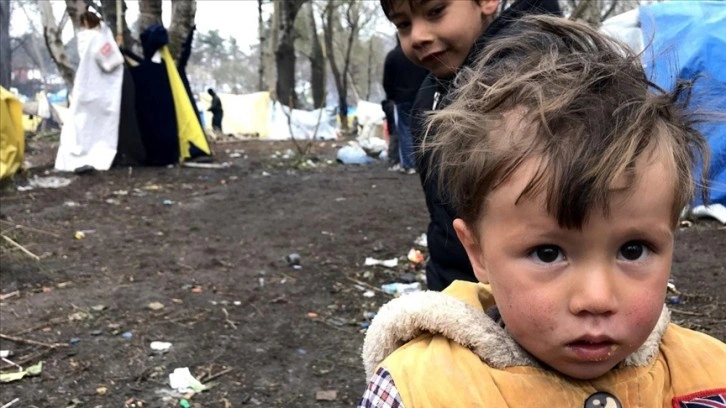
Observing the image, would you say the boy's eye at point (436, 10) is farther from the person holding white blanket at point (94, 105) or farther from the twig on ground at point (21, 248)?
the person holding white blanket at point (94, 105)

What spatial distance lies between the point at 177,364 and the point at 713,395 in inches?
96.9

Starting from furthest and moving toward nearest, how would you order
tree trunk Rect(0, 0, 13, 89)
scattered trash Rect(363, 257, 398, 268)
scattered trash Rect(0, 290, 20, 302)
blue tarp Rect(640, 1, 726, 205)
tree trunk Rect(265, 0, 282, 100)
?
tree trunk Rect(0, 0, 13, 89) → tree trunk Rect(265, 0, 282, 100) → blue tarp Rect(640, 1, 726, 205) → scattered trash Rect(363, 257, 398, 268) → scattered trash Rect(0, 290, 20, 302)

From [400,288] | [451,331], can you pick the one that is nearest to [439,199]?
[451,331]

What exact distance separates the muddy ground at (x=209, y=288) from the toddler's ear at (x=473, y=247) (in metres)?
1.76

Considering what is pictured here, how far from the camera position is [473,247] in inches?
50.7

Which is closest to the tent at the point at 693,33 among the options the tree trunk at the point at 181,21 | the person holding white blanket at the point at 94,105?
the person holding white blanket at the point at 94,105

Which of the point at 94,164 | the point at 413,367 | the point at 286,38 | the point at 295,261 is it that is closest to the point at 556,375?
the point at 413,367

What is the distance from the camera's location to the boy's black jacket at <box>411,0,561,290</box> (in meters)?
1.95

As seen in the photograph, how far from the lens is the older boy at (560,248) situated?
107 cm

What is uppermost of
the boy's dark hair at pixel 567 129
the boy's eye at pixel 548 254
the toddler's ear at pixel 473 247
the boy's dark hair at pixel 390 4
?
the boy's dark hair at pixel 390 4

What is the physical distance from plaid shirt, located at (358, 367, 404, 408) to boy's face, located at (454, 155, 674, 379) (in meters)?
0.24

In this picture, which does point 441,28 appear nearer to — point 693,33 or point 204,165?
point 693,33

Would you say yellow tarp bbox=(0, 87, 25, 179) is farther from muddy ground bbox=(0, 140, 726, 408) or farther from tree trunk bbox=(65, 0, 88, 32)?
tree trunk bbox=(65, 0, 88, 32)

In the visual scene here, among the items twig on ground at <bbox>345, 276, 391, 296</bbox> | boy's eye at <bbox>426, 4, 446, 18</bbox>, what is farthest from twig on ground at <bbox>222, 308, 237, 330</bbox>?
boy's eye at <bbox>426, 4, 446, 18</bbox>
